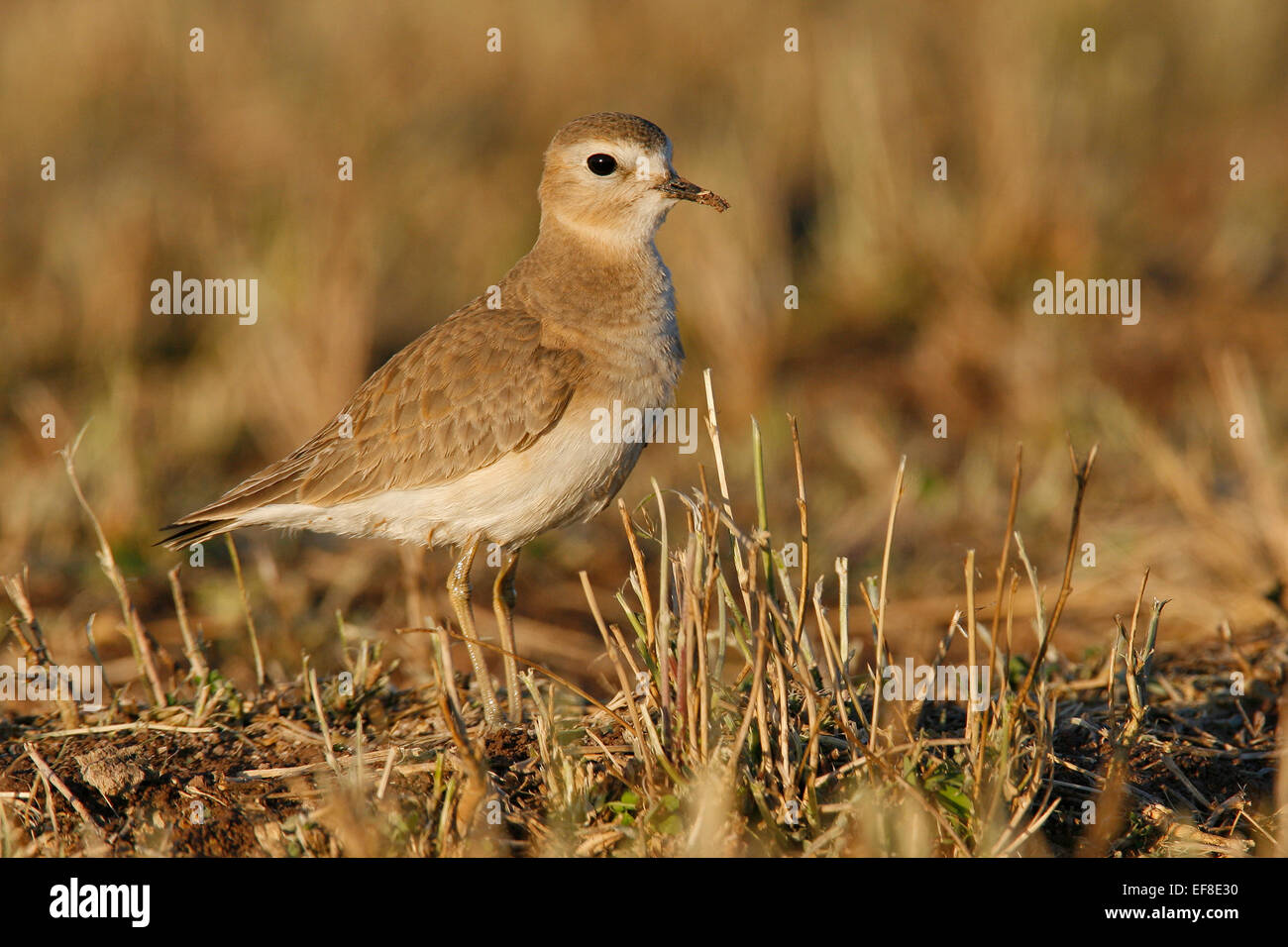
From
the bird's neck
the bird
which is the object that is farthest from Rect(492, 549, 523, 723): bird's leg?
the bird's neck

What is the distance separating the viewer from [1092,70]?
476 inches

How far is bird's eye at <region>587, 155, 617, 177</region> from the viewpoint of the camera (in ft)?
17.1

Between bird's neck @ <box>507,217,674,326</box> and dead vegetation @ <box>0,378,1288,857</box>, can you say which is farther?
bird's neck @ <box>507,217,674,326</box>

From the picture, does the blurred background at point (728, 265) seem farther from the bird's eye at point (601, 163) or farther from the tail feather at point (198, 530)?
the bird's eye at point (601, 163)

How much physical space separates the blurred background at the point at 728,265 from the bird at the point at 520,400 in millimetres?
579

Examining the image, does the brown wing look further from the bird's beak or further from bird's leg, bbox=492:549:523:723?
the bird's beak

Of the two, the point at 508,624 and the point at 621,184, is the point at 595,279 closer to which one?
the point at 621,184

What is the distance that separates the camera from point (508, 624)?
5062mm

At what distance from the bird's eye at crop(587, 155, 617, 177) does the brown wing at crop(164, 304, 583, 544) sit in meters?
0.68

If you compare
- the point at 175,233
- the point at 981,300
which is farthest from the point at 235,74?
the point at 981,300

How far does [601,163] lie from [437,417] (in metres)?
1.22

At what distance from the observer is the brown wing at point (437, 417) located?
480 centimetres
